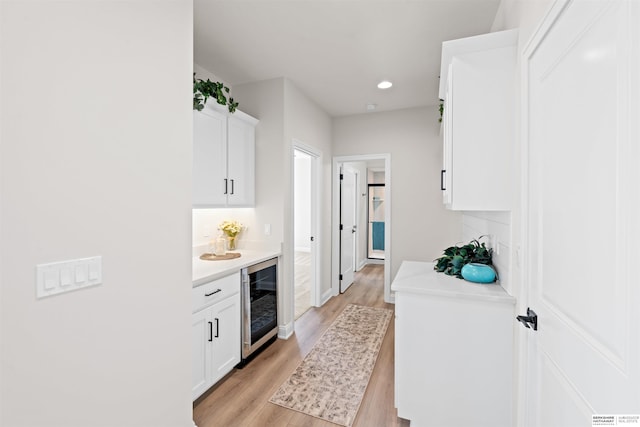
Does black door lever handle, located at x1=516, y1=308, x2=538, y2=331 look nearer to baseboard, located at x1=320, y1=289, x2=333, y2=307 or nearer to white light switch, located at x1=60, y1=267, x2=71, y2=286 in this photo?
white light switch, located at x1=60, y1=267, x2=71, y2=286

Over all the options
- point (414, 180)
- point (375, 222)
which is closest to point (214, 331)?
point (414, 180)

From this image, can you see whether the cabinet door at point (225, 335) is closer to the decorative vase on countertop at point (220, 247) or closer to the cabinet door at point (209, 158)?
the decorative vase on countertop at point (220, 247)

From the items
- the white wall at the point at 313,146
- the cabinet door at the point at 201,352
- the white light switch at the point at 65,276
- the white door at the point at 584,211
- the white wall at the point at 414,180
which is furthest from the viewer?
the white wall at the point at 414,180

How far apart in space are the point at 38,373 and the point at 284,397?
4.85 ft

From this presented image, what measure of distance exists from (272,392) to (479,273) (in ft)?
5.45

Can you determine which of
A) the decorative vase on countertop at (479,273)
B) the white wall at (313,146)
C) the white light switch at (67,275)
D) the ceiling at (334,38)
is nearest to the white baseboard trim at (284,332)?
the white wall at (313,146)

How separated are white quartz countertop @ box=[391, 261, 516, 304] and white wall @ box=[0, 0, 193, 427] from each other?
1.29m

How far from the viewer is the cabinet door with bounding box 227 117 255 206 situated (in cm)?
270

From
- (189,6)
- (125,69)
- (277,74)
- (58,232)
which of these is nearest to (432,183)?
(277,74)

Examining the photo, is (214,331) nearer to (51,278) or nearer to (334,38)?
(51,278)

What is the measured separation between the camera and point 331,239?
4352 mm

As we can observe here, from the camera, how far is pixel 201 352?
78.2 inches

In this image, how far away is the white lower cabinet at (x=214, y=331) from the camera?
195 centimetres

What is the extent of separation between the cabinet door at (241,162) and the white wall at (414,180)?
185cm
